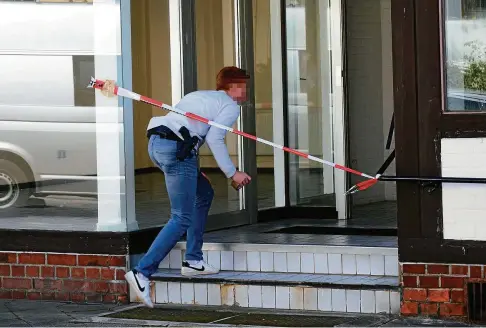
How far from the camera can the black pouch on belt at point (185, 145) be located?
8688 mm

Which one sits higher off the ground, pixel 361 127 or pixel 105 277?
pixel 361 127

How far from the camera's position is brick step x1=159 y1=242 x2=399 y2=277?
28.6 feet

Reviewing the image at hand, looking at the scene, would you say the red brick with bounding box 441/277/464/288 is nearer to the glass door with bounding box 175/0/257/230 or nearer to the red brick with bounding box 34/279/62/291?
the glass door with bounding box 175/0/257/230

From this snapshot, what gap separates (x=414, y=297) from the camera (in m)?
8.17

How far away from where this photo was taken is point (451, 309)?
Answer: 807cm

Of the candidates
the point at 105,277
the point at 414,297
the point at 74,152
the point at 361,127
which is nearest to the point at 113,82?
the point at 74,152

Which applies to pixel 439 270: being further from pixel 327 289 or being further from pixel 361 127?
pixel 361 127

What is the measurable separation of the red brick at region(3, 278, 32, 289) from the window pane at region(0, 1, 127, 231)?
40 cm

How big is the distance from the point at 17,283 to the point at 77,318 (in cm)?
106

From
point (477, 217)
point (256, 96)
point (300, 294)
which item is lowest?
point (300, 294)

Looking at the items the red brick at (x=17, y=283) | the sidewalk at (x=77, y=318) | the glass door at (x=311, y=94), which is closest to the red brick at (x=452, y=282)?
the sidewalk at (x=77, y=318)

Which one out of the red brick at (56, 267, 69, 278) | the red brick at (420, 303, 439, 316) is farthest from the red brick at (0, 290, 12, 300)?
the red brick at (420, 303, 439, 316)

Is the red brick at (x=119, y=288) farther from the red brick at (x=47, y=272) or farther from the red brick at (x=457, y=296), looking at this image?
the red brick at (x=457, y=296)

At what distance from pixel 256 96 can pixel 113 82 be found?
7.93 ft
